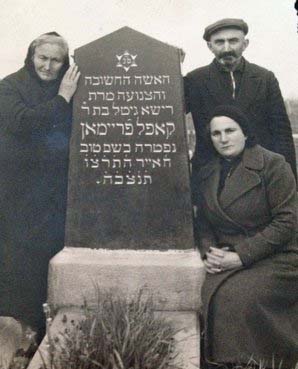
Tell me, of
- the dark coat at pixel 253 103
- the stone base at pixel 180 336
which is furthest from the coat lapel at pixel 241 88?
the stone base at pixel 180 336

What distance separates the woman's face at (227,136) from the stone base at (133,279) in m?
0.73

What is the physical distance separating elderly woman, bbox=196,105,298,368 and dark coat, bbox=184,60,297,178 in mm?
490

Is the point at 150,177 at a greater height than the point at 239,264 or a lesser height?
greater

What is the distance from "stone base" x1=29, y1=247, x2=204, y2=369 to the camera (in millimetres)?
3752

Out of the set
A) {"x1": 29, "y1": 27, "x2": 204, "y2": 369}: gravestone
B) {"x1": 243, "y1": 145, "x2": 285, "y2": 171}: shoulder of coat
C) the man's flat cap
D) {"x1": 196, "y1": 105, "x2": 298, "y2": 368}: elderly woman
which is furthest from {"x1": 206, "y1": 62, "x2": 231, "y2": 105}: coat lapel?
{"x1": 243, "y1": 145, "x2": 285, "y2": 171}: shoulder of coat

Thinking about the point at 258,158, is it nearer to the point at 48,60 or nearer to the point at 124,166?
the point at 124,166

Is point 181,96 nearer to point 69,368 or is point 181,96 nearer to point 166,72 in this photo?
point 166,72

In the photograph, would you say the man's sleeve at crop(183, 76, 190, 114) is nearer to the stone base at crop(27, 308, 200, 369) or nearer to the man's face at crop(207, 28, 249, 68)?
the man's face at crop(207, 28, 249, 68)

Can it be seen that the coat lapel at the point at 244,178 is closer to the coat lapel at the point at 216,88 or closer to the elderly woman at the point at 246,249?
the elderly woman at the point at 246,249

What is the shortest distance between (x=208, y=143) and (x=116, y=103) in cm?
71

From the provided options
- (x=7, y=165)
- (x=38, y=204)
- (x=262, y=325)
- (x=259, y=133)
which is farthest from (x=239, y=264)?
(x=7, y=165)

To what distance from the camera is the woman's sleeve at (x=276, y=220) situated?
141 inches

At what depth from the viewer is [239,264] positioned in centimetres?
361

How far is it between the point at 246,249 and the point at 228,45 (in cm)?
160
